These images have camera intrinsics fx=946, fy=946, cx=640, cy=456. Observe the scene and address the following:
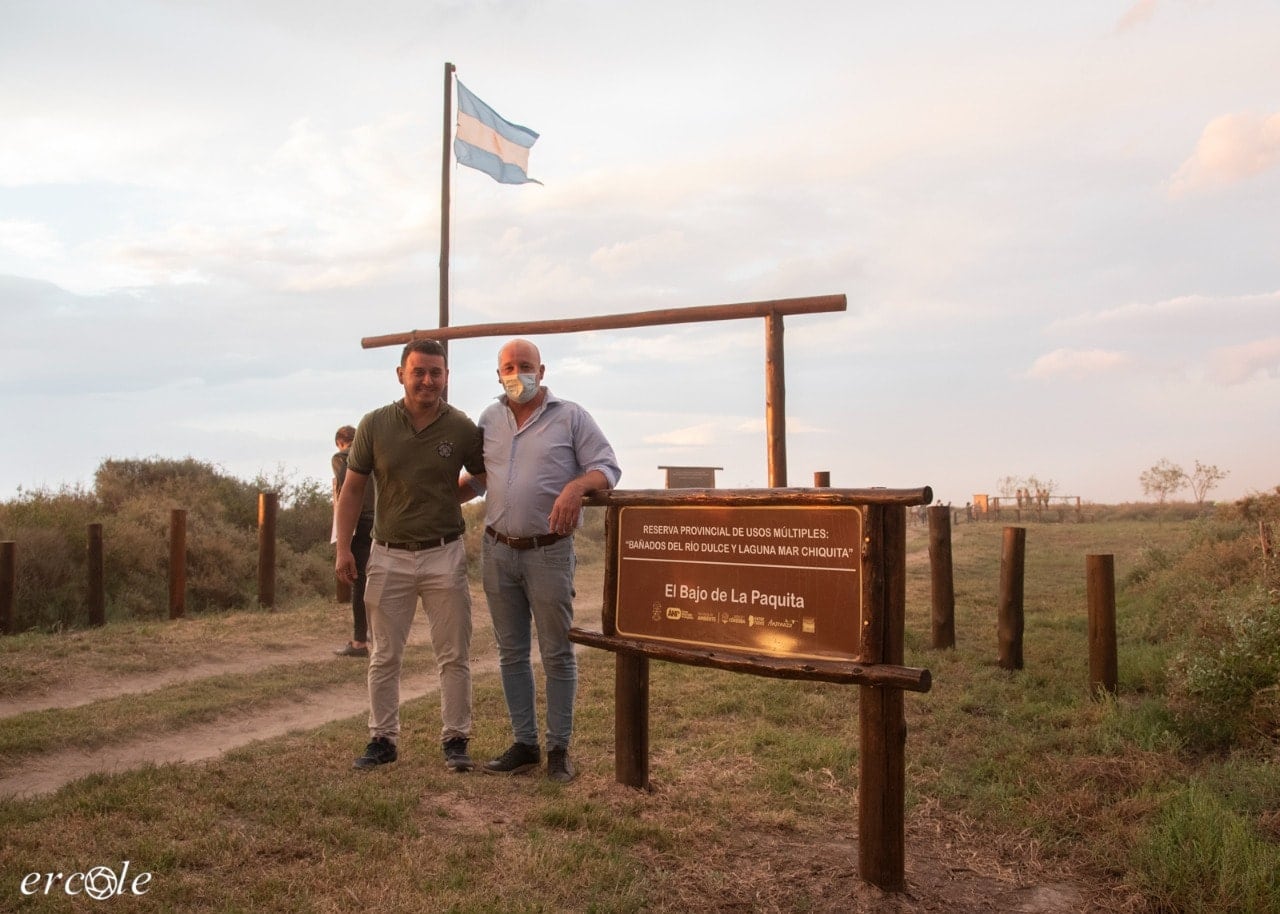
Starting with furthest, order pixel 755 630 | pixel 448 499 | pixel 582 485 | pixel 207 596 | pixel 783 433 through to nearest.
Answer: pixel 207 596, pixel 783 433, pixel 448 499, pixel 582 485, pixel 755 630

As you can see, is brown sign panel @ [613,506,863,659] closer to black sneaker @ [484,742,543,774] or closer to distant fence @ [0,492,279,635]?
black sneaker @ [484,742,543,774]

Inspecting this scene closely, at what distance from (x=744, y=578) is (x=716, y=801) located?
4.53 feet

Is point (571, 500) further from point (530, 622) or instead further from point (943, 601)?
point (943, 601)

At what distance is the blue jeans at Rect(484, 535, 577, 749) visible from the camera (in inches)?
204

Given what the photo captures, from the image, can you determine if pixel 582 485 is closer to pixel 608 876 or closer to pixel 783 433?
pixel 608 876

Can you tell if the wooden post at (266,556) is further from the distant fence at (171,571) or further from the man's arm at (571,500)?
the man's arm at (571,500)

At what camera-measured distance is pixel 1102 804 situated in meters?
5.11

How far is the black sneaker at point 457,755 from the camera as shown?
17.8 ft

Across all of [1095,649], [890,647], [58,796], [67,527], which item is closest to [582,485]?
[890,647]

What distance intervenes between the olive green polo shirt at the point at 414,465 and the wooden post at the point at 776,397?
3053mm

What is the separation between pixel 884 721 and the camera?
4.11 metres

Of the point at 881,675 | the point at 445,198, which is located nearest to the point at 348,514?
the point at 881,675

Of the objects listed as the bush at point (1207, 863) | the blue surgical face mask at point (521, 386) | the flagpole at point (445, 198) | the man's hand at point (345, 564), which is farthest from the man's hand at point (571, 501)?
the flagpole at point (445, 198)

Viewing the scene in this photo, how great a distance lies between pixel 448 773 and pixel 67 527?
425 inches
